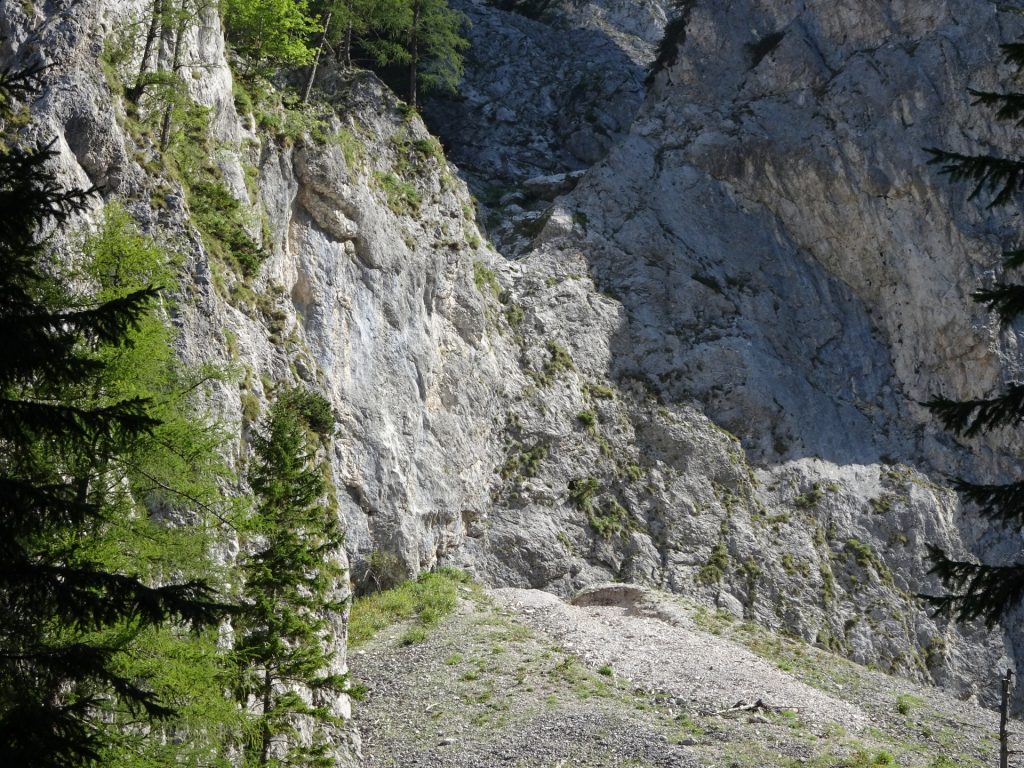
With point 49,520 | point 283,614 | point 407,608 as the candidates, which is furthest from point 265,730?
point 407,608

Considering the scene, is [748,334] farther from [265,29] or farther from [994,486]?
[994,486]

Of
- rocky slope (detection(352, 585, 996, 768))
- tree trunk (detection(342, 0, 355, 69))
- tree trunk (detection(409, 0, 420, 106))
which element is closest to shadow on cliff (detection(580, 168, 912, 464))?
tree trunk (detection(409, 0, 420, 106))

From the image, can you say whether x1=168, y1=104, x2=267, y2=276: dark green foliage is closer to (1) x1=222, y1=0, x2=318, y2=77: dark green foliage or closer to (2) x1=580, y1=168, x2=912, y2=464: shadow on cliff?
(1) x1=222, y1=0, x2=318, y2=77: dark green foliage

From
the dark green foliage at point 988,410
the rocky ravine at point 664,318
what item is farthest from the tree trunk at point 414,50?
the dark green foliage at point 988,410

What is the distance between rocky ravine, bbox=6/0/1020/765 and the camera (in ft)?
98.6

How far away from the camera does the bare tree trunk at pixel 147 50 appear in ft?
77.7

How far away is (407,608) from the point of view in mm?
29641

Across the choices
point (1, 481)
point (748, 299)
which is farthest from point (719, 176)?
point (1, 481)

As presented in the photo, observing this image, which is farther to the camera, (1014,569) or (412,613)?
(412,613)

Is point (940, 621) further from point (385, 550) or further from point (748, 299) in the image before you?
point (385, 550)

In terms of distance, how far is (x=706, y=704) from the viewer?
2475 cm

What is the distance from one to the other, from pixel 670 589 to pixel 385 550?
10707 mm

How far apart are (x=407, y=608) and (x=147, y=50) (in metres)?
16.7

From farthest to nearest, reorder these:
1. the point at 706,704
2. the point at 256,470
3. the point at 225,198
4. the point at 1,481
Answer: the point at 225,198, the point at 706,704, the point at 256,470, the point at 1,481
